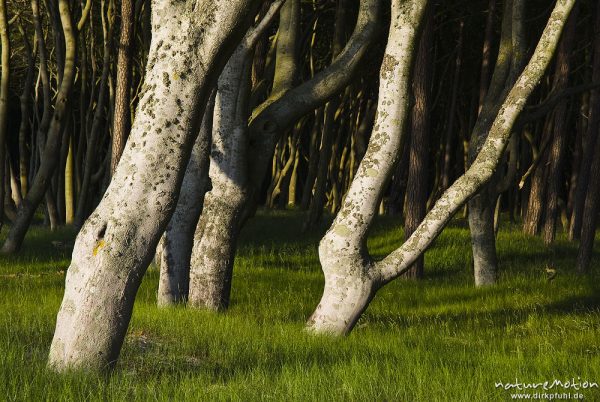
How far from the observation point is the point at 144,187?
247 inches

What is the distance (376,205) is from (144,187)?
3212 mm

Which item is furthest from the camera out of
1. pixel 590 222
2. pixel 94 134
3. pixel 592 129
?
pixel 94 134

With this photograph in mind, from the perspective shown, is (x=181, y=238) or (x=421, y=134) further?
(x=421, y=134)

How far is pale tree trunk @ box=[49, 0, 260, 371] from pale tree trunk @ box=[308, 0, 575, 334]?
2.72 m

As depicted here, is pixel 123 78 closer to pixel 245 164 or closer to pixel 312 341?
pixel 245 164

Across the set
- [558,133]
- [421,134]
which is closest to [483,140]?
[421,134]

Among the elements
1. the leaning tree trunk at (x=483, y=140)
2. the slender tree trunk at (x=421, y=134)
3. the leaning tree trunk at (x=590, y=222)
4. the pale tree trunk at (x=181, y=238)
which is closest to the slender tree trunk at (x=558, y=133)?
the leaning tree trunk at (x=590, y=222)

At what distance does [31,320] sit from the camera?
881 centimetres

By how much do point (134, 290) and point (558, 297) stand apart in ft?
25.4

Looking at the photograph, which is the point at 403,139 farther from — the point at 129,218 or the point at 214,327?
the point at 129,218

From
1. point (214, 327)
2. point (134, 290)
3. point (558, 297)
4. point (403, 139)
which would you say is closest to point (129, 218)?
point (134, 290)

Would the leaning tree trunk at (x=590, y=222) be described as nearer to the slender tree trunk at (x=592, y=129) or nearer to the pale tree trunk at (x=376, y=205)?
the slender tree trunk at (x=592, y=129)

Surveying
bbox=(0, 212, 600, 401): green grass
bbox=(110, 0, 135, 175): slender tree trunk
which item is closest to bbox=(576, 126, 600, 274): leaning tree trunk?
bbox=(0, 212, 600, 401): green grass

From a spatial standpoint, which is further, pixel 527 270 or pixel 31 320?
pixel 527 270
